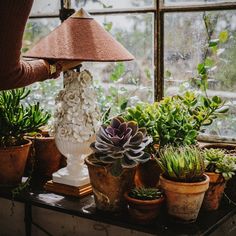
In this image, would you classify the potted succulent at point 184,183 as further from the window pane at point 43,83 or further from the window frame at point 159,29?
the window pane at point 43,83

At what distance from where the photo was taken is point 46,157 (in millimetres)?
2133

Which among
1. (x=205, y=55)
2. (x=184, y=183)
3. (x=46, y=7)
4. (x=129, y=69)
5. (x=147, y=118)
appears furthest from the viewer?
(x=46, y=7)

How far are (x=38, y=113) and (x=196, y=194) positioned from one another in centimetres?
76

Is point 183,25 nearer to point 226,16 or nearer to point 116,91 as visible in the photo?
point 226,16

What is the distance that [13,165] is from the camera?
2.03 metres

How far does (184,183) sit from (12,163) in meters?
0.76

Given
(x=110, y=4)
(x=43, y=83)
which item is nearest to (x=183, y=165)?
(x=110, y=4)

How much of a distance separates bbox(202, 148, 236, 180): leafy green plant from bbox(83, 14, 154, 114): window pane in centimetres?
52

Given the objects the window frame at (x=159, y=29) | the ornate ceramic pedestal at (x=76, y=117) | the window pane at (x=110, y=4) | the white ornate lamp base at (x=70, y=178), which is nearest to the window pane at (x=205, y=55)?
the window frame at (x=159, y=29)

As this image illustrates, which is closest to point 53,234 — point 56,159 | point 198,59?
point 56,159

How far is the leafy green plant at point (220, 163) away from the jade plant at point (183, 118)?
0.25ft

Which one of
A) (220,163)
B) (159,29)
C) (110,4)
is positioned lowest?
(220,163)

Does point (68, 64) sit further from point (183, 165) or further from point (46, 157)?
point (183, 165)

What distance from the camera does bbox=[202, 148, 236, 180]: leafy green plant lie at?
1.71 meters
